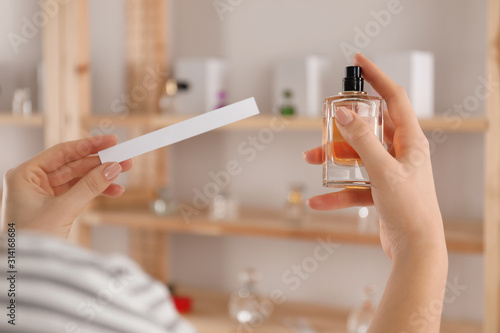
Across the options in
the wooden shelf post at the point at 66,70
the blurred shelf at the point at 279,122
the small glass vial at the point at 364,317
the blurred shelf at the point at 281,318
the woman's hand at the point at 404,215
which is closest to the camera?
the woman's hand at the point at 404,215

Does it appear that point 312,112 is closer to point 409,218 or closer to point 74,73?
point 74,73

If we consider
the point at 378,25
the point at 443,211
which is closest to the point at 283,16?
the point at 378,25

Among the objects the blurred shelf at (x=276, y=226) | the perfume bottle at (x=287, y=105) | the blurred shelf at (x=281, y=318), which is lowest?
the blurred shelf at (x=281, y=318)

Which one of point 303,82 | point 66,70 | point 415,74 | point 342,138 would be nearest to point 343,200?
point 342,138

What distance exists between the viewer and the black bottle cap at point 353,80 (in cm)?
77

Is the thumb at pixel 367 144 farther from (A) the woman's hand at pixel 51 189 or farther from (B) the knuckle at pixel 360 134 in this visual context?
(A) the woman's hand at pixel 51 189

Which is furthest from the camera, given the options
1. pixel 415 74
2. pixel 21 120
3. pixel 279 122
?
pixel 21 120

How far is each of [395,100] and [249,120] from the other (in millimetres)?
1126

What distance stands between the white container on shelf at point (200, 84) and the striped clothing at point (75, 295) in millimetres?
1530

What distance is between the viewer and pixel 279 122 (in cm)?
176

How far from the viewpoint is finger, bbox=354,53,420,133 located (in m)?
0.69

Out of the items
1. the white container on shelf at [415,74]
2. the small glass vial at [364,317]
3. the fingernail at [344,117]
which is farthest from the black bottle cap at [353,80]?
the small glass vial at [364,317]

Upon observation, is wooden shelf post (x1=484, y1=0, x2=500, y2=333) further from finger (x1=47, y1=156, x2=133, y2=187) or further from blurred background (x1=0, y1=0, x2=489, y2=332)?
finger (x1=47, y1=156, x2=133, y2=187)

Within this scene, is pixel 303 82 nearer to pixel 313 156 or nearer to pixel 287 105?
pixel 287 105
